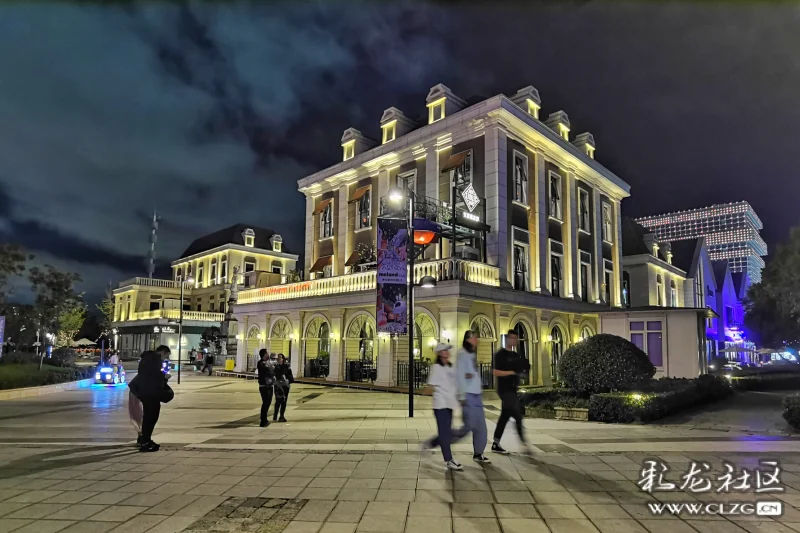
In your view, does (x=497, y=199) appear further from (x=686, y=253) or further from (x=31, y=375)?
(x=686, y=253)

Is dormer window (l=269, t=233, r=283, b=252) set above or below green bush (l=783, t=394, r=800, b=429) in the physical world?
above

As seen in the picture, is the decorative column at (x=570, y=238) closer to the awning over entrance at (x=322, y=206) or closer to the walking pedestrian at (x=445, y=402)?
the awning over entrance at (x=322, y=206)

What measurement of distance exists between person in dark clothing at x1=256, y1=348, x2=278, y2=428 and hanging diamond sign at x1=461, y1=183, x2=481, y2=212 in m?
13.7

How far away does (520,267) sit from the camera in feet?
84.9

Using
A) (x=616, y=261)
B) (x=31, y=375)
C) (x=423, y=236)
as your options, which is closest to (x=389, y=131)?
(x=423, y=236)

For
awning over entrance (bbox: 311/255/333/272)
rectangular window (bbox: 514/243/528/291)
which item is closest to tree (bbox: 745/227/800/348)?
rectangular window (bbox: 514/243/528/291)

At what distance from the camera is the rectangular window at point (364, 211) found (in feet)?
101

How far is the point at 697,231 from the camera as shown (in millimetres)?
178125

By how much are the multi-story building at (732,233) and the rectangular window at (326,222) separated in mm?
149327

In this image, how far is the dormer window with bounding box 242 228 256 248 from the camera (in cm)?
6525

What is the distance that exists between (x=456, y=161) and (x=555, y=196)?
7.40 meters

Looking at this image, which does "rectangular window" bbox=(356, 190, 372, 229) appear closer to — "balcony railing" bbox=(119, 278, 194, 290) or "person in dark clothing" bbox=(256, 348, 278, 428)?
"person in dark clothing" bbox=(256, 348, 278, 428)

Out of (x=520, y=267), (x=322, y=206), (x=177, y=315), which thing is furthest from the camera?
(x=177, y=315)

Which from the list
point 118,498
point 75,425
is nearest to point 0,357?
point 75,425
